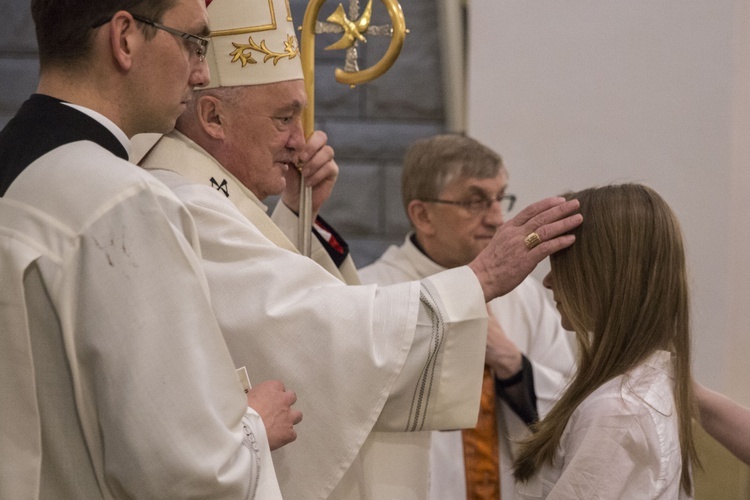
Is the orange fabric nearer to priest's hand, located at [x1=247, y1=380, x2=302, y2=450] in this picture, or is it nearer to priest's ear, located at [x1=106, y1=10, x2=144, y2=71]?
priest's hand, located at [x1=247, y1=380, x2=302, y2=450]

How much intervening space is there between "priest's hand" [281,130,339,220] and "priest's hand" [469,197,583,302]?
659mm

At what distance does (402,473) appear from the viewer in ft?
8.46

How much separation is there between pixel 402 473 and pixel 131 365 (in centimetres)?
116

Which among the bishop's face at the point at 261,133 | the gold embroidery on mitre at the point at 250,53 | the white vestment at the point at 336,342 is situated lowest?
the white vestment at the point at 336,342

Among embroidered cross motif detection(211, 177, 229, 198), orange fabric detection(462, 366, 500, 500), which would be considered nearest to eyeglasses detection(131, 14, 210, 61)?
embroidered cross motif detection(211, 177, 229, 198)

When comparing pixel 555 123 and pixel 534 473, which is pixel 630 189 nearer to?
pixel 534 473

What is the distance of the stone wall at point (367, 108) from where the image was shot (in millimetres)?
5215

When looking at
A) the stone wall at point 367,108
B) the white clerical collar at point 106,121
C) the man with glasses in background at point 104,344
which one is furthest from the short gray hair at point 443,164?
the man with glasses in background at point 104,344

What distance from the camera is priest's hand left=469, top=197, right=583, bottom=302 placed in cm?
228

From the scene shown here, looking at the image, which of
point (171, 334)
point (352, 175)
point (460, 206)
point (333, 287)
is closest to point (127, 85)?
point (171, 334)

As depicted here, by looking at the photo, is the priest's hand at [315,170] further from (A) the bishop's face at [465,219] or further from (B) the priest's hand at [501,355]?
(A) the bishop's face at [465,219]

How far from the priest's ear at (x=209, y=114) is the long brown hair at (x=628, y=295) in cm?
92

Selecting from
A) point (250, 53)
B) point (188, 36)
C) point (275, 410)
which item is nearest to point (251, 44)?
point (250, 53)

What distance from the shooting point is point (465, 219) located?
380cm
